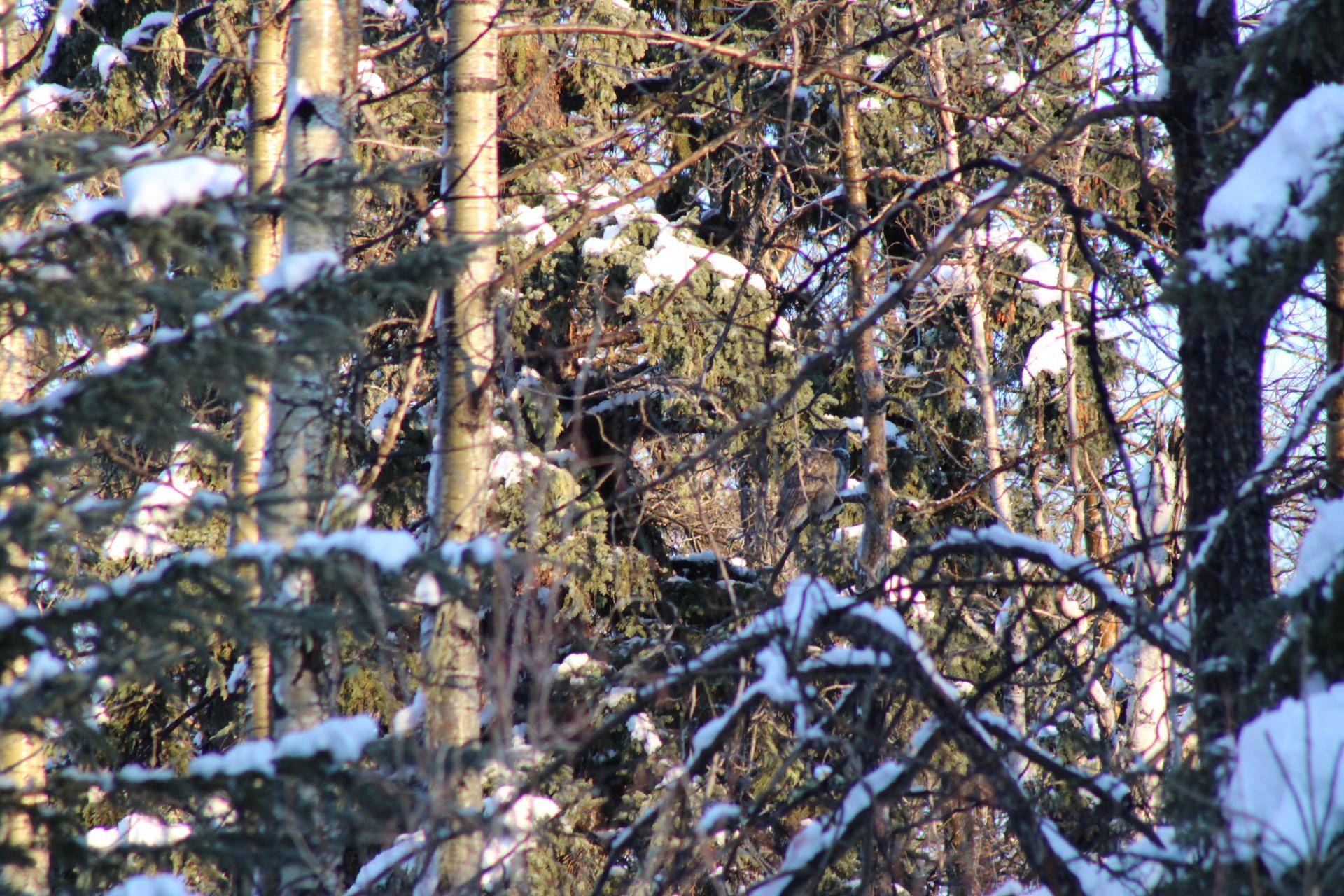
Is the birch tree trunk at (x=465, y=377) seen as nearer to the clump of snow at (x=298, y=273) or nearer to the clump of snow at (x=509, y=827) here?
the clump of snow at (x=509, y=827)

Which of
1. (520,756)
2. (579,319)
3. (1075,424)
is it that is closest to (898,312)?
(1075,424)

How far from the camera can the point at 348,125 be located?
449cm

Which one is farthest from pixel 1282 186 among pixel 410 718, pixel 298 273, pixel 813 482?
pixel 813 482

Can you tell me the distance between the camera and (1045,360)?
9172mm

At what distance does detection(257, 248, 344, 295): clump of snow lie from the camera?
288cm

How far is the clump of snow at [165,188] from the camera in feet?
8.59

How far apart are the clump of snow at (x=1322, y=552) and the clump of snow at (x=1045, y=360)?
6849mm

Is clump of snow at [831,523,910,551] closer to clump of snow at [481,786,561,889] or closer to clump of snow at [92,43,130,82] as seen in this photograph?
clump of snow at [481,786,561,889]

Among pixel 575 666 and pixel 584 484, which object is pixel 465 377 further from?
pixel 584 484

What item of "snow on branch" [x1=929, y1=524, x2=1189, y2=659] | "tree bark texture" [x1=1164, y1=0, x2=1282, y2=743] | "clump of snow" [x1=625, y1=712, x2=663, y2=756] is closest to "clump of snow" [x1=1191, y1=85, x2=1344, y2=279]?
"tree bark texture" [x1=1164, y1=0, x2=1282, y2=743]

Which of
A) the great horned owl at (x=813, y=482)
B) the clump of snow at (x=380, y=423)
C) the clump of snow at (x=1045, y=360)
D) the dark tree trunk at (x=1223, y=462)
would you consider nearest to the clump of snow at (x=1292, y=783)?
the dark tree trunk at (x=1223, y=462)

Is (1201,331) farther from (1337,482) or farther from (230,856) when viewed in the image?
(230,856)

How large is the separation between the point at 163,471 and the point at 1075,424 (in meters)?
7.39

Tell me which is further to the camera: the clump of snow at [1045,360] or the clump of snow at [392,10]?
the clump of snow at [1045,360]
